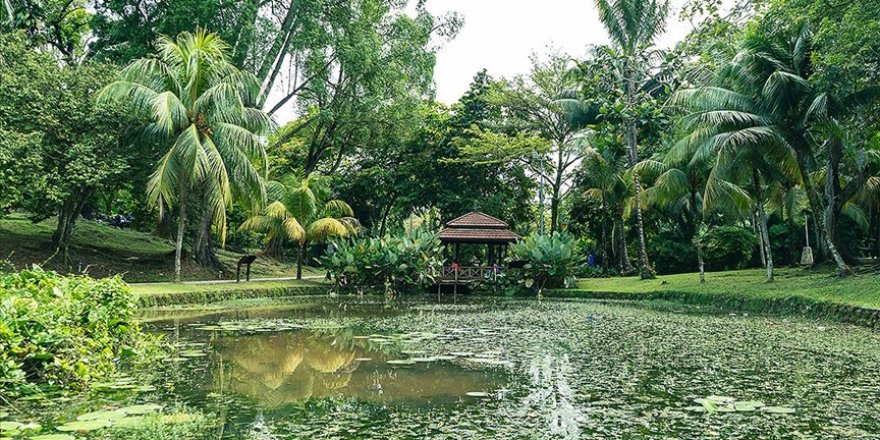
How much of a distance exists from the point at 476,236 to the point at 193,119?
819 cm

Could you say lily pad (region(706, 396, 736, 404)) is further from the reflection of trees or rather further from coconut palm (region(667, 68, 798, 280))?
coconut palm (region(667, 68, 798, 280))

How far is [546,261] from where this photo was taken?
1741cm

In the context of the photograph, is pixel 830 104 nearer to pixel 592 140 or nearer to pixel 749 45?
pixel 749 45

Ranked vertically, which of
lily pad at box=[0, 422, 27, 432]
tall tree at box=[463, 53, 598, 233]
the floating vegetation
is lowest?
lily pad at box=[0, 422, 27, 432]

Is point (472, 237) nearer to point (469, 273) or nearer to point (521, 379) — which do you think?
point (469, 273)

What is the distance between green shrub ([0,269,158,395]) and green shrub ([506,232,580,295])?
1256 cm

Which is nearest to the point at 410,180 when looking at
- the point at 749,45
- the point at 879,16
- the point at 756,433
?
the point at 749,45

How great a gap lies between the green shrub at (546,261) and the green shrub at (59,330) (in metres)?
12.6

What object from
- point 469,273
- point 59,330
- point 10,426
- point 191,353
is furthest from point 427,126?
point 10,426

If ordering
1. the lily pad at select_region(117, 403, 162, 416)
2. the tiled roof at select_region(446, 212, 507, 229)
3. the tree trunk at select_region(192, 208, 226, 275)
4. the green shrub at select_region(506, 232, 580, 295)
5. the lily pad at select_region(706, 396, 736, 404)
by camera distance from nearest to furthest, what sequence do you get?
the lily pad at select_region(117, 403, 162, 416), the lily pad at select_region(706, 396, 736, 404), the green shrub at select_region(506, 232, 580, 295), the tree trunk at select_region(192, 208, 226, 275), the tiled roof at select_region(446, 212, 507, 229)

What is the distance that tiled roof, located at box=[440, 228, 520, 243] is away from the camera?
18734mm

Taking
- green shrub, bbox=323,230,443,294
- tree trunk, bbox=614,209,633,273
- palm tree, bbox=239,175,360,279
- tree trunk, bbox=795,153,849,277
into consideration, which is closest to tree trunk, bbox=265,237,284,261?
palm tree, bbox=239,175,360,279

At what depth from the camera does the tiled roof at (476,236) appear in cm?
1873

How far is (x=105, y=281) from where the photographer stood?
19.0 ft
